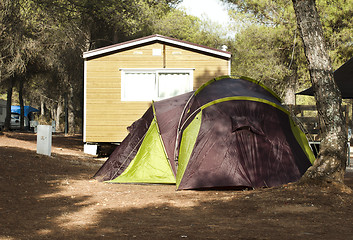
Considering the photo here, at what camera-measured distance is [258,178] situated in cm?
812

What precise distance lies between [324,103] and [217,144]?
6.93 ft

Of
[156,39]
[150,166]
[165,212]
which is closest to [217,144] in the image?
[150,166]

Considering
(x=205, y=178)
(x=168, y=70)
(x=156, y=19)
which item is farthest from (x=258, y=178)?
(x=156, y=19)

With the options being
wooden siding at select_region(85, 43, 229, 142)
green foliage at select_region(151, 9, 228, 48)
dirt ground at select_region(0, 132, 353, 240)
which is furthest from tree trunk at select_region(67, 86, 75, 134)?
dirt ground at select_region(0, 132, 353, 240)

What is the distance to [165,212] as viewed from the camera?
6.19 metres

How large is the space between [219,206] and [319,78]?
250cm

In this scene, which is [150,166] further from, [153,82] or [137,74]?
[137,74]

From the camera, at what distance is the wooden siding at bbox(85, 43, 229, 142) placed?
15.5m

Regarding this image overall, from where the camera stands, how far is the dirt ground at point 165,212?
16.2 ft

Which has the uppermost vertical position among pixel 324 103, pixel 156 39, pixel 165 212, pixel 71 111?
pixel 156 39

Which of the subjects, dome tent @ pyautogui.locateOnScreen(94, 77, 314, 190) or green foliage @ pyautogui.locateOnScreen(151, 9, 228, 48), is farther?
green foliage @ pyautogui.locateOnScreen(151, 9, 228, 48)

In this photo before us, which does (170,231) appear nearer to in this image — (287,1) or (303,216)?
(303,216)

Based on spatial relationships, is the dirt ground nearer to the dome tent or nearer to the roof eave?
the dome tent

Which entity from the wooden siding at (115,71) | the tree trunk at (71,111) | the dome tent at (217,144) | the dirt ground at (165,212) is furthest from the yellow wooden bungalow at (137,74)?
the tree trunk at (71,111)
